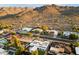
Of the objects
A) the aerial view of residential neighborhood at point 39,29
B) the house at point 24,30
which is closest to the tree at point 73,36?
the aerial view of residential neighborhood at point 39,29

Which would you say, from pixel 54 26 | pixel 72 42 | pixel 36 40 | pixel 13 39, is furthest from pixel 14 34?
pixel 72 42

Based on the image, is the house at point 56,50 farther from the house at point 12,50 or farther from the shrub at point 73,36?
the house at point 12,50

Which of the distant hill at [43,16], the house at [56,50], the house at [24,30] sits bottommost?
the house at [56,50]

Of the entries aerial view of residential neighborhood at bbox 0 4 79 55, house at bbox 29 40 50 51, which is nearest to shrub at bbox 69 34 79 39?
aerial view of residential neighborhood at bbox 0 4 79 55

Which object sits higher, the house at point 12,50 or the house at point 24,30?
the house at point 24,30

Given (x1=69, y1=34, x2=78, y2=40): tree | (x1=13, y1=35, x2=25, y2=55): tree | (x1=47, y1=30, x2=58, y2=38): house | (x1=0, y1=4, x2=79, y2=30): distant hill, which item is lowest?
(x1=13, y1=35, x2=25, y2=55): tree

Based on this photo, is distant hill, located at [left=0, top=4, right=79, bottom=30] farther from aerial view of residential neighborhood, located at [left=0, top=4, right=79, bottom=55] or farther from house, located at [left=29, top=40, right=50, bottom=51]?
house, located at [left=29, top=40, right=50, bottom=51]

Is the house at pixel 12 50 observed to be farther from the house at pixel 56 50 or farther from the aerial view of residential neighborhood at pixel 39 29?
the house at pixel 56 50

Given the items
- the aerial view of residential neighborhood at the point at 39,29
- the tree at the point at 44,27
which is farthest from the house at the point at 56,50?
the tree at the point at 44,27
